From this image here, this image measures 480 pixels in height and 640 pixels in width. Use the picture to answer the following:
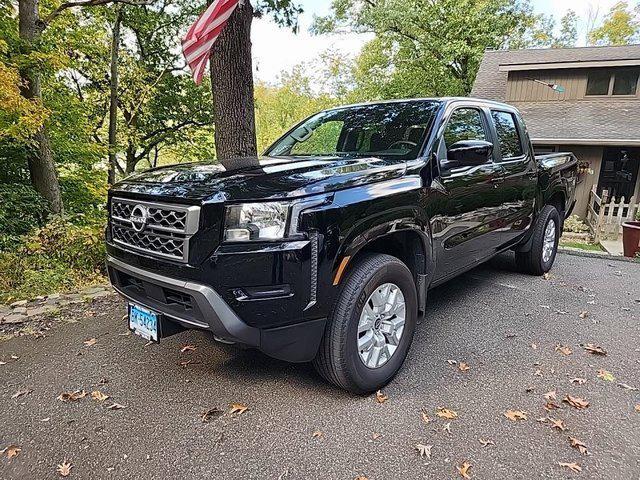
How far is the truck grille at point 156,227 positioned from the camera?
2129 millimetres

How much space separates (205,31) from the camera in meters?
4.35

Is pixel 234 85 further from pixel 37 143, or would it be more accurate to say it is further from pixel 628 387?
pixel 628 387

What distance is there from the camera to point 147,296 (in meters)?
2.42

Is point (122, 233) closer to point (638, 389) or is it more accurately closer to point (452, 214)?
point (452, 214)

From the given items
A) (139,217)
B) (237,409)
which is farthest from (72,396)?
(139,217)

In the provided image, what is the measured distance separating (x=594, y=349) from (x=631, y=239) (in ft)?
17.5

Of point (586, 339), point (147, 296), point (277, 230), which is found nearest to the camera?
point (277, 230)

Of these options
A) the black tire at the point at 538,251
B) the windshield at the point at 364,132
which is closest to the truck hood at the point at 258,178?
the windshield at the point at 364,132

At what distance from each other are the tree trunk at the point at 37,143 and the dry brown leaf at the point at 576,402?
324 inches

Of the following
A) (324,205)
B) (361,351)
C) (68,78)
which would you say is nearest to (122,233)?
(324,205)

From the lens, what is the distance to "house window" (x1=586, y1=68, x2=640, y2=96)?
13789 millimetres

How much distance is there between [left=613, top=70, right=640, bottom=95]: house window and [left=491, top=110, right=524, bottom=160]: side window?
12882mm

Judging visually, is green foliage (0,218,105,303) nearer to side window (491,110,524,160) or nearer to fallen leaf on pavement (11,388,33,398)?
fallen leaf on pavement (11,388,33,398)

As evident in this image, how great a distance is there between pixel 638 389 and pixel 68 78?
49.0 feet
